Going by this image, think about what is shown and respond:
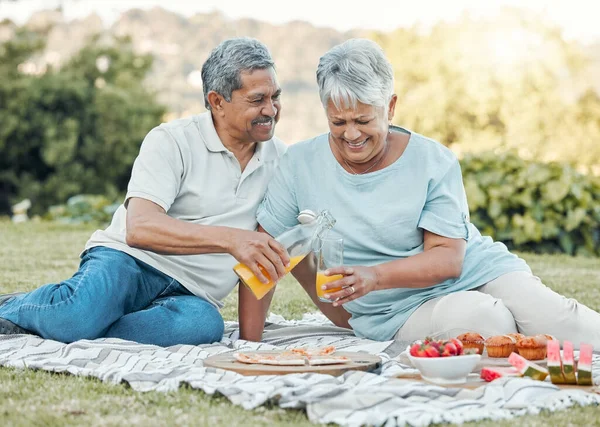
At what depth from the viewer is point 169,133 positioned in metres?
4.32

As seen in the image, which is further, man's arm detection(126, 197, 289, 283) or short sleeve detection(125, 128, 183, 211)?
short sleeve detection(125, 128, 183, 211)

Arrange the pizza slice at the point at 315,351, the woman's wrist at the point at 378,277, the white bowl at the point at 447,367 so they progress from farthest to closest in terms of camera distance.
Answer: the woman's wrist at the point at 378,277 → the pizza slice at the point at 315,351 → the white bowl at the point at 447,367

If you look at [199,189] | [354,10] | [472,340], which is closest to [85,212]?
[199,189]

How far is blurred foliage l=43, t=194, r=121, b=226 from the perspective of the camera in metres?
11.9

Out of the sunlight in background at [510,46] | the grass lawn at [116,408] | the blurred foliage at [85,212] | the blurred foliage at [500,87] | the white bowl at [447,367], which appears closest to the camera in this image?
the grass lawn at [116,408]

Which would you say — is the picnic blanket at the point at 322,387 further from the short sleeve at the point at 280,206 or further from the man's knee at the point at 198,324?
the short sleeve at the point at 280,206

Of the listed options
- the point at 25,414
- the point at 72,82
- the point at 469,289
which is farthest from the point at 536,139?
the point at 25,414

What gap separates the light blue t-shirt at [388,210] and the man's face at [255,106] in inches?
8.9

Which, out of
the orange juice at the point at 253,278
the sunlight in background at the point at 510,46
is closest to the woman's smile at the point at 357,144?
the orange juice at the point at 253,278

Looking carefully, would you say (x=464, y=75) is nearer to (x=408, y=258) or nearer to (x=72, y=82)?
(x=72, y=82)

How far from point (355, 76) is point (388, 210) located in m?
0.68

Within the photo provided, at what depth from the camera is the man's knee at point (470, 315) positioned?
155 inches

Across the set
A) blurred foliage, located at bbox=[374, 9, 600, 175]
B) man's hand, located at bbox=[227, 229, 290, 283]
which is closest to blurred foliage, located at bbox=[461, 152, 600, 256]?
man's hand, located at bbox=[227, 229, 290, 283]

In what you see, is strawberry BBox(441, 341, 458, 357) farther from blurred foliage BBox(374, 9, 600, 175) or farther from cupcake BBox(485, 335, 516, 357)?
blurred foliage BBox(374, 9, 600, 175)
